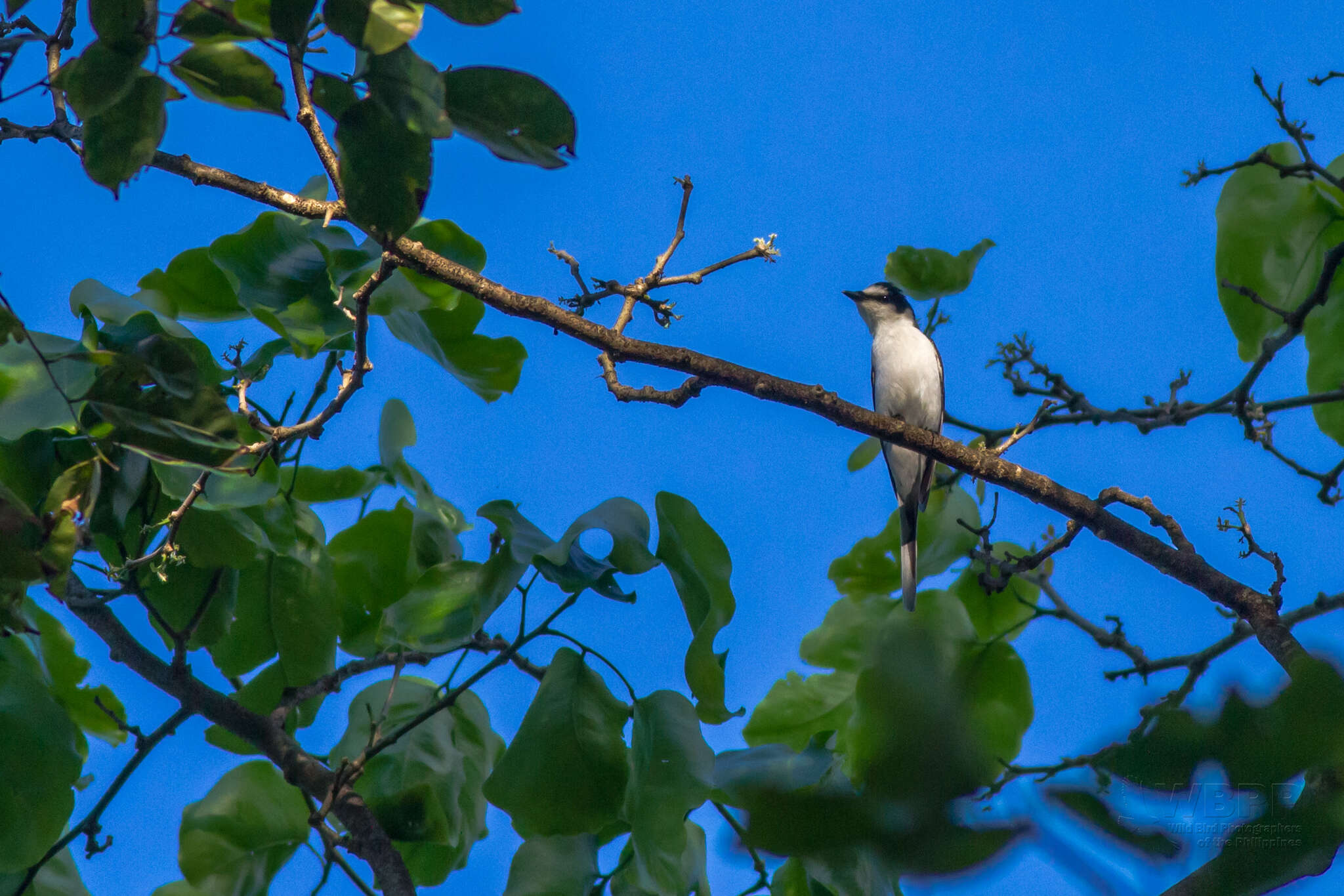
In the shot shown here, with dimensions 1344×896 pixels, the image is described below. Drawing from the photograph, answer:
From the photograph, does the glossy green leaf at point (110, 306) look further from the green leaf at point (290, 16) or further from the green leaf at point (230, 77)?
the green leaf at point (290, 16)

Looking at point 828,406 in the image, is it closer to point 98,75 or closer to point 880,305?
point 98,75

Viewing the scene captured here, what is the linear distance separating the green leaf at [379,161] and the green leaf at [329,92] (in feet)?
0.18

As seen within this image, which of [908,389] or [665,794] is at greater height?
[908,389]

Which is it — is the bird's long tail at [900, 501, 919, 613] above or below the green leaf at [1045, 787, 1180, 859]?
above

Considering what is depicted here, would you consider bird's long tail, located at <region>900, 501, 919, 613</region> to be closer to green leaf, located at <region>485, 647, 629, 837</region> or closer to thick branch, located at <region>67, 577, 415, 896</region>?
green leaf, located at <region>485, 647, 629, 837</region>

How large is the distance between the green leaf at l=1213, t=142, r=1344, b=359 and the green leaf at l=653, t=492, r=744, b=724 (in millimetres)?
1014

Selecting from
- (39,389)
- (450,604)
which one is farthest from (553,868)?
(39,389)

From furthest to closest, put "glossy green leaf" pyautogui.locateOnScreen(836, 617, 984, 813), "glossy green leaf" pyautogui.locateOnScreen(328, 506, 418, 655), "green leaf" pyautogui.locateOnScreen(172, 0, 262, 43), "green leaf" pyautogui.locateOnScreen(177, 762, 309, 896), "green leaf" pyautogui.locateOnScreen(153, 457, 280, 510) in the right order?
1. "glossy green leaf" pyautogui.locateOnScreen(328, 506, 418, 655)
2. "green leaf" pyautogui.locateOnScreen(177, 762, 309, 896)
3. "green leaf" pyautogui.locateOnScreen(153, 457, 280, 510)
4. "green leaf" pyautogui.locateOnScreen(172, 0, 262, 43)
5. "glossy green leaf" pyautogui.locateOnScreen(836, 617, 984, 813)

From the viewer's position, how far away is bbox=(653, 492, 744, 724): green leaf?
1332mm

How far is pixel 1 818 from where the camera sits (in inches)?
47.7

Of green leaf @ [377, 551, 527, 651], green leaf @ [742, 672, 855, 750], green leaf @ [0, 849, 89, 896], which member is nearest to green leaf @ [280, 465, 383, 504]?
green leaf @ [377, 551, 527, 651]

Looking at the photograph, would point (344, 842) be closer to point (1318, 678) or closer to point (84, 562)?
point (84, 562)

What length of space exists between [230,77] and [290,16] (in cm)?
17

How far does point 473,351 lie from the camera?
5.43 ft
